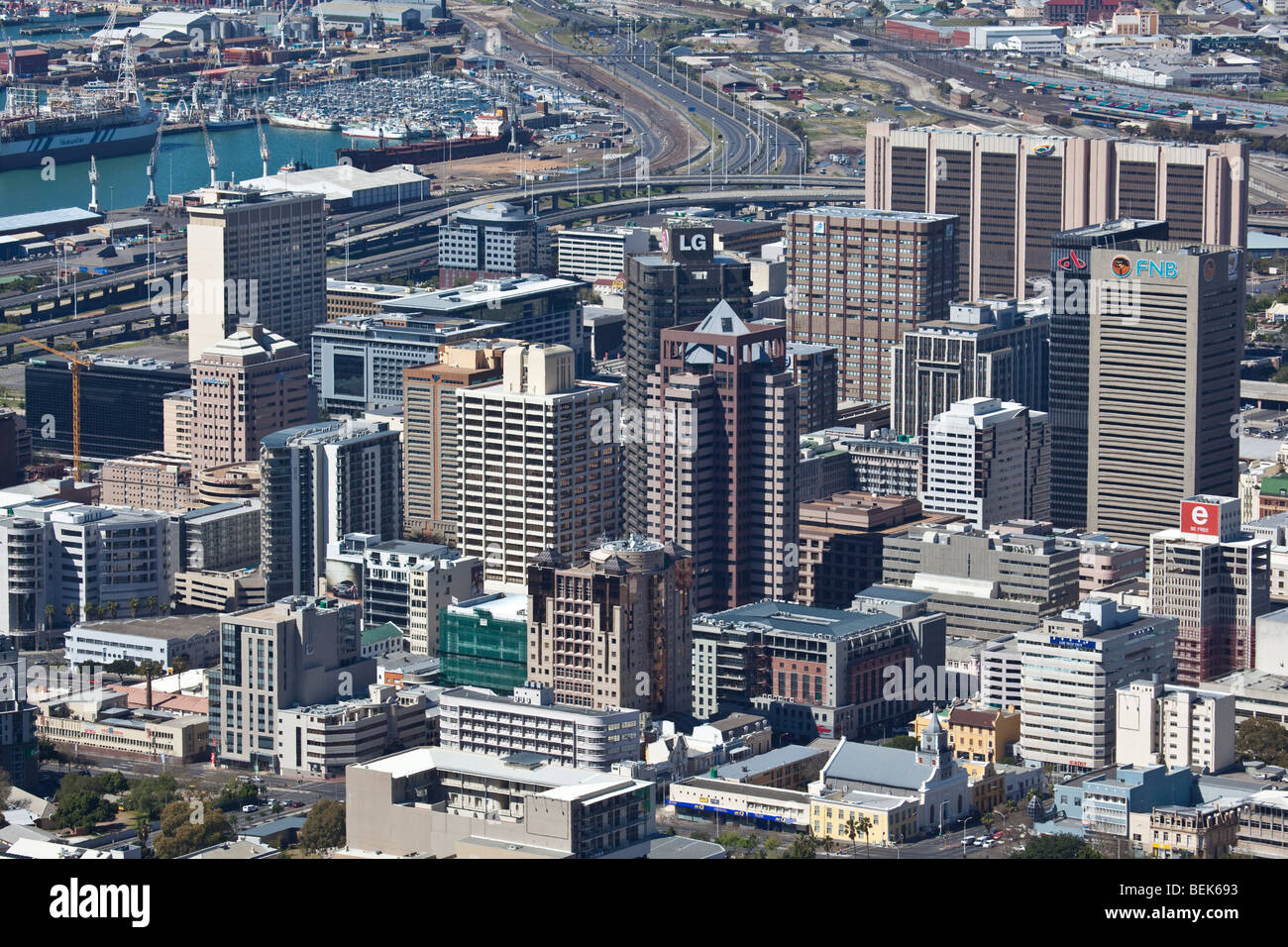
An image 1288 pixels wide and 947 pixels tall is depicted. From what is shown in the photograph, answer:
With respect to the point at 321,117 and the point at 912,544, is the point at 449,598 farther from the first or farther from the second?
the point at 321,117

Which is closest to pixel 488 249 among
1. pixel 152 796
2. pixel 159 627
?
pixel 159 627

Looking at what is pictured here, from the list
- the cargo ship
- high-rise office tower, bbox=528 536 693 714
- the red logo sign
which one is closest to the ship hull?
the cargo ship

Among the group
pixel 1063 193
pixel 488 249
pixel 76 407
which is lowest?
pixel 76 407

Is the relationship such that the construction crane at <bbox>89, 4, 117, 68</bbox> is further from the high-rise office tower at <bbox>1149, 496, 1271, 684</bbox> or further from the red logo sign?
the high-rise office tower at <bbox>1149, 496, 1271, 684</bbox>

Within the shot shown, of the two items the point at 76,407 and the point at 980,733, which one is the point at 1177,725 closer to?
the point at 980,733

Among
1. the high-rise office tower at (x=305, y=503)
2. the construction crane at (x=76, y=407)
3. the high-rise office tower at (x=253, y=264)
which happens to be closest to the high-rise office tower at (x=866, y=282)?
the high-rise office tower at (x=253, y=264)

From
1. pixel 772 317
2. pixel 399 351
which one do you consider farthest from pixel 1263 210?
pixel 399 351
